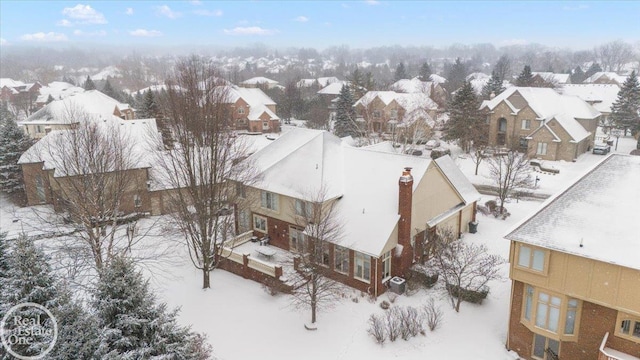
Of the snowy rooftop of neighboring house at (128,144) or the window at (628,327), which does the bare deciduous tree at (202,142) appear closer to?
the snowy rooftop of neighboring house at (128,144)

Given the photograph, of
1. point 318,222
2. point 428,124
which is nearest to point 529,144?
point 428,124

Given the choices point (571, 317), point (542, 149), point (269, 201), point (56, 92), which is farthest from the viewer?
point (56, 92)

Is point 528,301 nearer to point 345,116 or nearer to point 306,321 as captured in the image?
point 306,321

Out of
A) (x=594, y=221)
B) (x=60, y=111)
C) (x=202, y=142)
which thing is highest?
(x=202, y=142)

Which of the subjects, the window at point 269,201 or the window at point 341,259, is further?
the window at point 269,201

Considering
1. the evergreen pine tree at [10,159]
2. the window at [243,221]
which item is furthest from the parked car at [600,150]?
the evergreen pine tree at [10,159]

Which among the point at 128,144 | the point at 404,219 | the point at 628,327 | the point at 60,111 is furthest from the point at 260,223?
the point at 60,111
